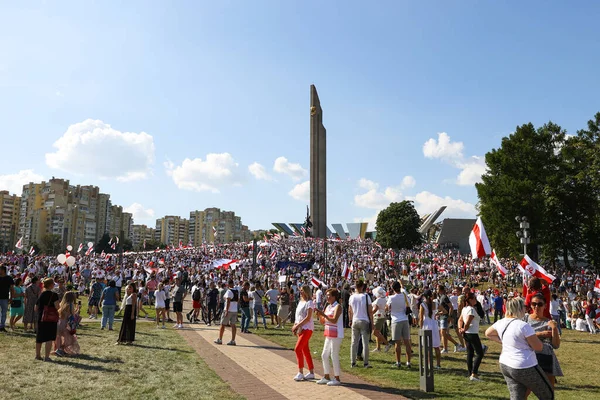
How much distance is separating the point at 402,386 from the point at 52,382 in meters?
5.71

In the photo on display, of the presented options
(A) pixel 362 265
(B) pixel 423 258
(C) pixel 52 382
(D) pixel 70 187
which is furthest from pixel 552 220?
(D) pixel 70 187

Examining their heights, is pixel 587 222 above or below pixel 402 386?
above

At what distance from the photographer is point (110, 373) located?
26.7ft

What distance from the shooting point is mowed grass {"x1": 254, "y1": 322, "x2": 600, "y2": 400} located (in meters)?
7.30

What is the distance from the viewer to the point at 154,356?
10055 mm

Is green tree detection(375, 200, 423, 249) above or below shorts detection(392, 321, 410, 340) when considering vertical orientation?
above

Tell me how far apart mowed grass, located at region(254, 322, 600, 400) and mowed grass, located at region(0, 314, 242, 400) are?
9.55 ft

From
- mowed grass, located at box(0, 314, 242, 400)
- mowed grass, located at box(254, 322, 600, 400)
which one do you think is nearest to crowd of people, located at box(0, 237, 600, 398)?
mowed grass, located at box(254, 322, 600, 400)

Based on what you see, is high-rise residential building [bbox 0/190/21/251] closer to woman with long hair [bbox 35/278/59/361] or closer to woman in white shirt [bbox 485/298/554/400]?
woman with long hair [bbox 35/278/59/361]

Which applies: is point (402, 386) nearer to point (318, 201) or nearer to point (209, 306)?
point (209, 306)

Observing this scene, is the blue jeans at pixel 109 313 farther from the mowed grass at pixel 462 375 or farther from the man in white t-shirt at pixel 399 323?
the man in white t-shirt at pixel 399 323

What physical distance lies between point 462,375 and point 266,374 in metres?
3.75

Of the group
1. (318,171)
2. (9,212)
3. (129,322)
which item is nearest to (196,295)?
(129,322)

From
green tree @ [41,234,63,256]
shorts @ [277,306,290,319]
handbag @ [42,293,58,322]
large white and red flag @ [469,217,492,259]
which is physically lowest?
shorts @ [277,306,290,319]
